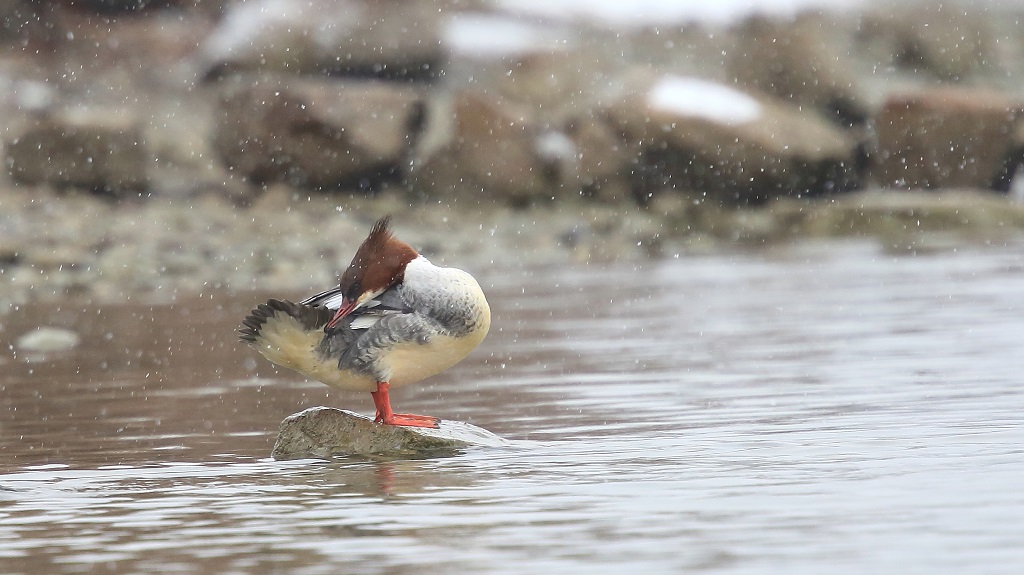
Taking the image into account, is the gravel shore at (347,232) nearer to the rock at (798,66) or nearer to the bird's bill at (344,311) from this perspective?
the rock at (798,66)

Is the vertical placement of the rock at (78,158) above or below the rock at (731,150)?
above

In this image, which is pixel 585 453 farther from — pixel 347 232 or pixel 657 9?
pixel 657 9

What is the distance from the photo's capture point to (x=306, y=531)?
5148 mm

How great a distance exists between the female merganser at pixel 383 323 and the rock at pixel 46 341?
4.52 meters

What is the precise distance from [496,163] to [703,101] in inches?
101

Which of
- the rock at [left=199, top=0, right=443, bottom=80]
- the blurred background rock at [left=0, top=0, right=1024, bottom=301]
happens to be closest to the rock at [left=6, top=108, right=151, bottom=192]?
the blurred background rock at [left=0, top=0, right=1024, bottom=301]

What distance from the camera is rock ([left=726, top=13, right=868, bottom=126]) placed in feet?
69.7

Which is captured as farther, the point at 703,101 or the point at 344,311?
the point at 703,101

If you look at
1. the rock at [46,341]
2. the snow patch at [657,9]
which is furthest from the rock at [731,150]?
the rock at [46,341]

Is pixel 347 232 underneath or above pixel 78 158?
underneath

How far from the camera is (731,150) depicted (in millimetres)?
19516

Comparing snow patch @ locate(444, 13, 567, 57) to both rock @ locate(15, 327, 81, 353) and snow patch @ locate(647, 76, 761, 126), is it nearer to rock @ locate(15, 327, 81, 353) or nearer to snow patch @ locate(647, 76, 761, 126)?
snow patch @ locate(647, 76, 761, 126)

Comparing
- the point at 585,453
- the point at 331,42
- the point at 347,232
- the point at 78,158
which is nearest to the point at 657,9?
the point at 331,42

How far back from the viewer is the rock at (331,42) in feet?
73.0
